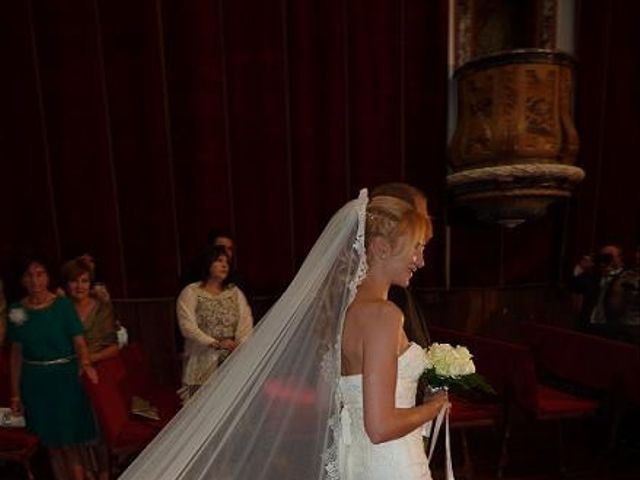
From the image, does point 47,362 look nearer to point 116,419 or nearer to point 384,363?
point 116,419

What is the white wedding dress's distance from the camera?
61.0 inches

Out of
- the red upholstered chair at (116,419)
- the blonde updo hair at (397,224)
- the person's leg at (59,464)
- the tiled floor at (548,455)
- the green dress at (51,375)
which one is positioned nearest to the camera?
the blonde updo hair at (397,224)

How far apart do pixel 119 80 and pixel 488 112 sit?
3200 mm

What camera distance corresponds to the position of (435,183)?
5109 mm

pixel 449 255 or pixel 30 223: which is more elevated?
pixel 30 223

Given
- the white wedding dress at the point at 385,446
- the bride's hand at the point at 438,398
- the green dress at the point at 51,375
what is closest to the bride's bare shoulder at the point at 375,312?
the white wedding dress at the point at 385,446

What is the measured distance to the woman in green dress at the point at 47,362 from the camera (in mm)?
2857

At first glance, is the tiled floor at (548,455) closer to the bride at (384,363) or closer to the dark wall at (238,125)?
the dark wall at (238,125)

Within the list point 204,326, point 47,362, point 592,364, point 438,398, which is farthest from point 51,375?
point 592,364

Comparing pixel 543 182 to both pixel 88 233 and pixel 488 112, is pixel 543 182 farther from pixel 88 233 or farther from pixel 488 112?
pixel 88 233

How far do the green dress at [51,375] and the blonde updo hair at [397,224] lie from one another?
7.05ft

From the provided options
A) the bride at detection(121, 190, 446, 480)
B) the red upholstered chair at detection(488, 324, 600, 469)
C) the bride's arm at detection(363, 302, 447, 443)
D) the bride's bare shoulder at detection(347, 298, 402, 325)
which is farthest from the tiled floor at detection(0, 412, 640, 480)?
the bride's bare shoulder at detection(347, 298, 402, 325)

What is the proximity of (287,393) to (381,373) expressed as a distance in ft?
1.10

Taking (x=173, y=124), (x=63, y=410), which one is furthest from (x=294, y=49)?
(x=63, y=410)
